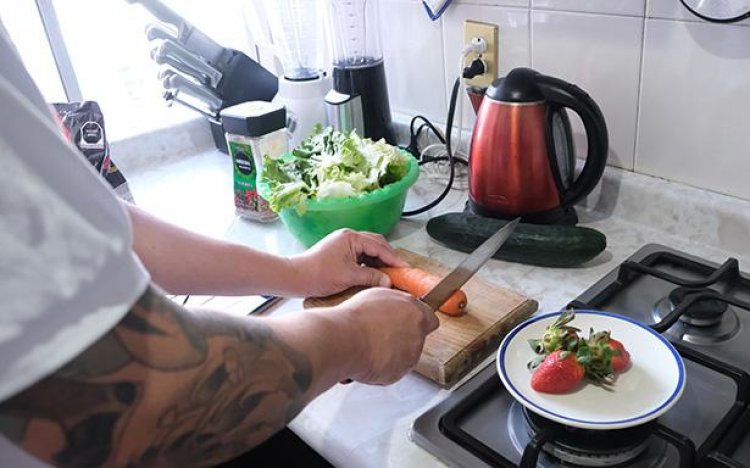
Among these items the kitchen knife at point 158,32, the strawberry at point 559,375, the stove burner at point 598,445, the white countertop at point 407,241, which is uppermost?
the kitchen knife at point 158,32

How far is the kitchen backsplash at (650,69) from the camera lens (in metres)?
0.92

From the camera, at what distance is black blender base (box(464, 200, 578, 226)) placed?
3.39 feet

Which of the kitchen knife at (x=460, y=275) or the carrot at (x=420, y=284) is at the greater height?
the kitchen knife at (x=460, y=275)

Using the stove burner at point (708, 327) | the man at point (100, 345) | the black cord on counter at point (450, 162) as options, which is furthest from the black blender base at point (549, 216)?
the man at point (100, 345)

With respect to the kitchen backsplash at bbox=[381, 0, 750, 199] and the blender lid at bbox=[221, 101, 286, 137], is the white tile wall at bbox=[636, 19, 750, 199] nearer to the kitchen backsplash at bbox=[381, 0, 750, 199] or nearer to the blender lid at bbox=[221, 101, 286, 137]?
the kitchen backsplash at bbox=[381, 0, 750, 199]

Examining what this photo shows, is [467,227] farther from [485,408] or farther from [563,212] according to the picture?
[485,408]

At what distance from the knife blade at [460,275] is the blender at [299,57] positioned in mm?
505

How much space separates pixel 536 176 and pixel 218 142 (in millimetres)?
831

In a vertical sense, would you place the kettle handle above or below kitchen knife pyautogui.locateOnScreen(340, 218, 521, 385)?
above

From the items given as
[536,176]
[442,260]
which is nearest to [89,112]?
[442,260]

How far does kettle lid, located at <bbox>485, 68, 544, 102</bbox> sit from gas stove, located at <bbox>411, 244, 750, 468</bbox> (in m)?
0.27

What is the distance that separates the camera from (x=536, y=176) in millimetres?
1007

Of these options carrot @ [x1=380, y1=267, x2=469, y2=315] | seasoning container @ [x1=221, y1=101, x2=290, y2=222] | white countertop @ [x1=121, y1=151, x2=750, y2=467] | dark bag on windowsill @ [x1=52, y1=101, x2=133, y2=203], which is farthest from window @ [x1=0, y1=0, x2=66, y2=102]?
carrot @ [x1=380, y1=267, x2=469, y2=315]

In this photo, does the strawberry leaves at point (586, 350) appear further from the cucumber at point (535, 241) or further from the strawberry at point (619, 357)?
the cucumber at point (535, 241)
